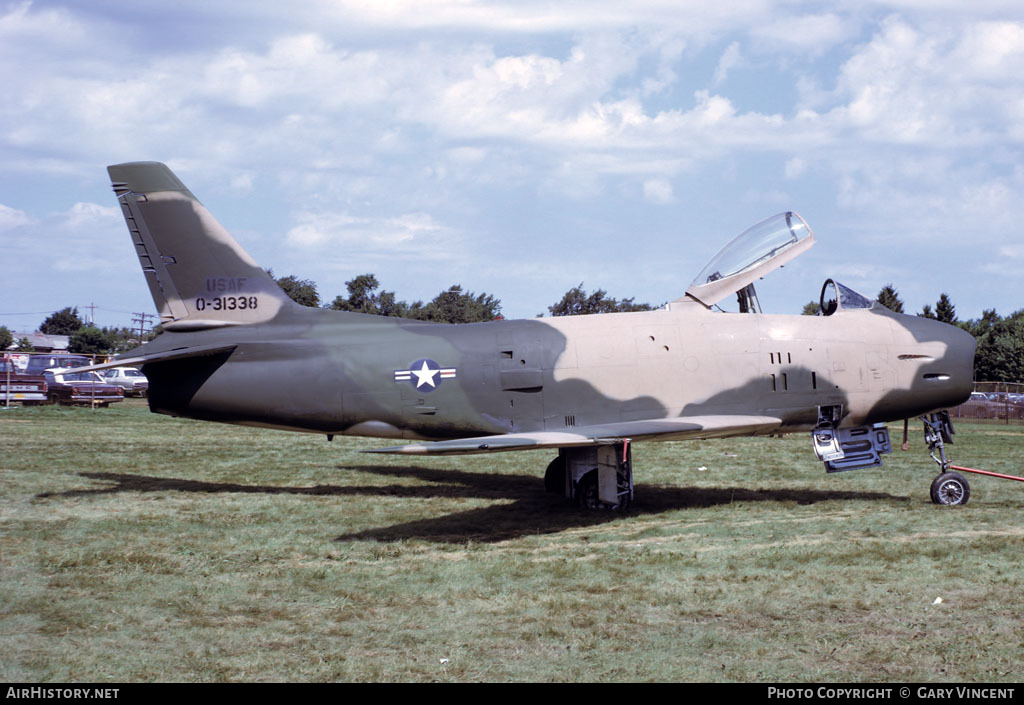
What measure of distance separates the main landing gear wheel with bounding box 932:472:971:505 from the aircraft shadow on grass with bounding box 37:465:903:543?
918mm

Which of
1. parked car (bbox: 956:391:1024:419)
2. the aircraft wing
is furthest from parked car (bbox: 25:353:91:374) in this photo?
parked car (bbox: 956:391:1024:419)

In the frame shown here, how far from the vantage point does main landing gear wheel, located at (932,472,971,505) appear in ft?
40.4

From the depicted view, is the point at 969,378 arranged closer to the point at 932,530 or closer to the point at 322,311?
the point at 932,530

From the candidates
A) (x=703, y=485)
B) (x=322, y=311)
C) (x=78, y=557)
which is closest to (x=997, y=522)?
(x=703, y=485)

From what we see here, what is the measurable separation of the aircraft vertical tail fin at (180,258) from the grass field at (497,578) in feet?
9.79

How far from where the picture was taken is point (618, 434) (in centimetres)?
1121

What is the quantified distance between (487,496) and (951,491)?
7.17m

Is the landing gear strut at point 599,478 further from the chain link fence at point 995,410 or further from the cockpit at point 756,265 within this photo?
the chain link fence at point 995,410

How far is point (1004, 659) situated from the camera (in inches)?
234

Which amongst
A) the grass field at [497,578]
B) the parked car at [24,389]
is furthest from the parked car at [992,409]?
the parked car at [24,389]

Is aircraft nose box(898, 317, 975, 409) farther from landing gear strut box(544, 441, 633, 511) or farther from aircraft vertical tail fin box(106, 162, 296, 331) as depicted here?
aircraft vertical tail fin box(106, 162, 296, 331)

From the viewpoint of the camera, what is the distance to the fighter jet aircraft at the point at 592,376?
1262 cm

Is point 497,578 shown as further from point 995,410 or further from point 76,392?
point 995,410
